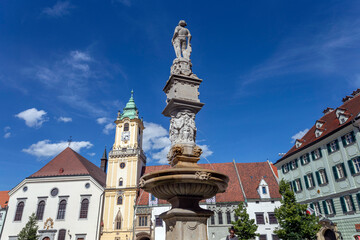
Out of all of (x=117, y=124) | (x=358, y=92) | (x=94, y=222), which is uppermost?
(x=117, y=124)

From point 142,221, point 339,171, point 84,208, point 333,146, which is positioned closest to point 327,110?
point 333,146

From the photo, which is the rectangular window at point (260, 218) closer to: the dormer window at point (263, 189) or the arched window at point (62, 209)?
the dormer window at point (263, 189)

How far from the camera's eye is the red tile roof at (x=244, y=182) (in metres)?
34.8

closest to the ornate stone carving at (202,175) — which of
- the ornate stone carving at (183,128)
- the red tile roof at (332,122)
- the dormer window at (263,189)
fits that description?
the ornate stone carving at (183,128)

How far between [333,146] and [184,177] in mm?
22701

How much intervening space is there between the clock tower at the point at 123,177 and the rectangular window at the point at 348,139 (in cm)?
2673

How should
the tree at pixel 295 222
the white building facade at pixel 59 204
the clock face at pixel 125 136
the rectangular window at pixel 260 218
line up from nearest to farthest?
1. the tree at pixel 295 222
2. the rectangular window at pixel 260 218
3. the white building facade at pixel 59 204
4. the clock face at pixel 125 136

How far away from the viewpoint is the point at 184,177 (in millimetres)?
5727

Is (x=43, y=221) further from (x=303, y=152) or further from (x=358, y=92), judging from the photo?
(x=358, y=92)

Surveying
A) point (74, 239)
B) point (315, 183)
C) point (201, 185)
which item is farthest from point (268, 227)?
point (201, 185)

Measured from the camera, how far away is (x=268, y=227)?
3203 cm

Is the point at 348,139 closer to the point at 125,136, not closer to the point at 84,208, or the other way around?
the point at 125,136

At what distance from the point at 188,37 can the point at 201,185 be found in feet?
18.7

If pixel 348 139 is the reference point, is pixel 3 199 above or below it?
below
